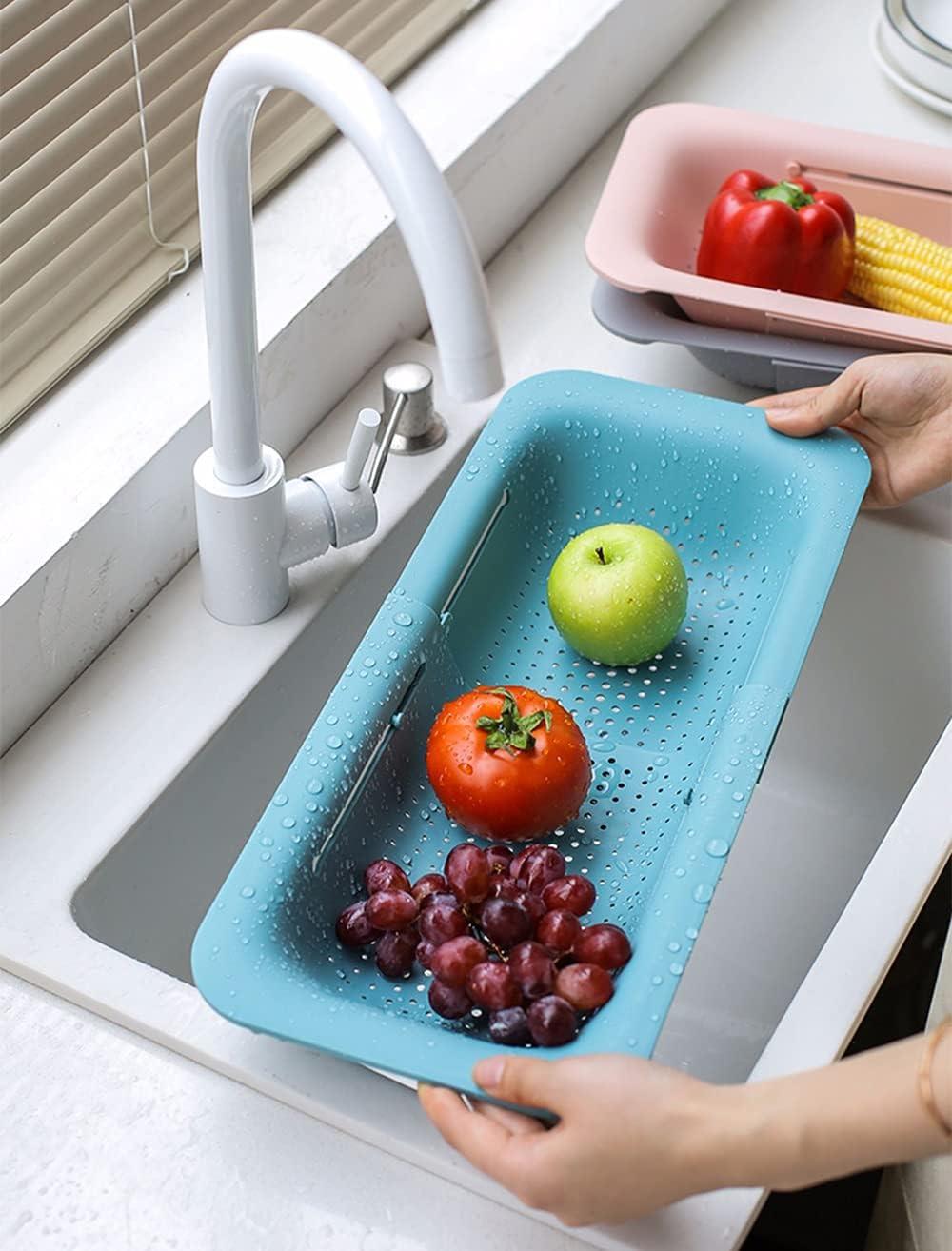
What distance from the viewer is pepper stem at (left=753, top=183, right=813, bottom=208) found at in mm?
1313

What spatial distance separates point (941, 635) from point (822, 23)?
0.79 meters

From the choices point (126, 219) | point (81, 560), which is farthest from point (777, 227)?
point (81, 560)

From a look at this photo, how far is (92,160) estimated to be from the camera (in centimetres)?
115

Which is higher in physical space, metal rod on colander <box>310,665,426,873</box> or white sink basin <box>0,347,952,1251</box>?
metal rod on colander <box>310,665,426,873</box>

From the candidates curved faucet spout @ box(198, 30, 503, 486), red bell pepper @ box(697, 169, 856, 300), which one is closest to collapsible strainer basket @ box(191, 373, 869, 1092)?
red bell pepper @ box(697, 169, 856, 300)

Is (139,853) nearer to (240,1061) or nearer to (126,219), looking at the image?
(240,1061)

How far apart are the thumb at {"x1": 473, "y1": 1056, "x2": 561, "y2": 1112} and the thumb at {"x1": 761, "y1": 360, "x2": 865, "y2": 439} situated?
0.58 metres

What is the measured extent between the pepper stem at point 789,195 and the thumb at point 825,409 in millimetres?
183

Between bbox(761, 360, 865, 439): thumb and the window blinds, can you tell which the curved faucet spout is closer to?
the window blinds

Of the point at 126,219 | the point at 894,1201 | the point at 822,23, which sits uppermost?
the point at 126,219

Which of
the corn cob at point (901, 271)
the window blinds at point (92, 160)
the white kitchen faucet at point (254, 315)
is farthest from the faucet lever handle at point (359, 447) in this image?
the corn cob at point (901, 271)

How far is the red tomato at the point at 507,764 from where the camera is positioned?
993 millimetres

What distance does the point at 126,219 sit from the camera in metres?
1.21

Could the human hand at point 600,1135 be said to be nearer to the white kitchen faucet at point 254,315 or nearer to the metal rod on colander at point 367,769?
the metal rod on colander at point 367,769
